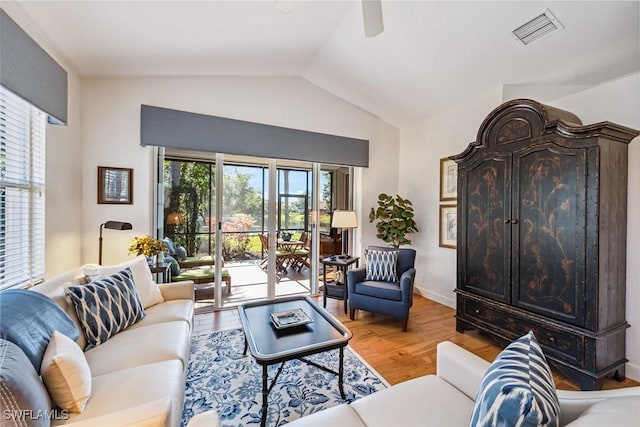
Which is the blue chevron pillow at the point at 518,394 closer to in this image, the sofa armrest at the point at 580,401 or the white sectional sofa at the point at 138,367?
the sofa armrest at the point at 580,401

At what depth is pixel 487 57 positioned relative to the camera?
8.88ft

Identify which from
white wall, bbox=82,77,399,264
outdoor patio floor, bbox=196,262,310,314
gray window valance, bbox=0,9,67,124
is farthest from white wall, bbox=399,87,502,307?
gray window valance, bbox=0,9,67,124

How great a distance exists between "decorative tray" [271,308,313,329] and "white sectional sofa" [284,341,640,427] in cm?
87

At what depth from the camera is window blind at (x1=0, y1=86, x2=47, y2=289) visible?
1938 millimetres

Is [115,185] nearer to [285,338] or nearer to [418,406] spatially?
[285,338]

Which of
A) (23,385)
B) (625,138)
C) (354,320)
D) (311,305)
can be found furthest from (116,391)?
(625,138)

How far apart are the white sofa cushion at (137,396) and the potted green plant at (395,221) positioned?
3.13 metres

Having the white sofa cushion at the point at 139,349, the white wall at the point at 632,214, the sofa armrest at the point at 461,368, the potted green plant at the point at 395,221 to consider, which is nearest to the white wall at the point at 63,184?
the white sofa cushion at the point at 139,349

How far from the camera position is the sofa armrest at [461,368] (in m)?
1.31

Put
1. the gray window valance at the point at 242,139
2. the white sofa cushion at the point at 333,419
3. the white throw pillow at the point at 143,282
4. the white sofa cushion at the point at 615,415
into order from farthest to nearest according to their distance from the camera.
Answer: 1. the gray window valance at the point at 242,139
2. the white throw pillow at the point at 143,282
3. the white sofa cushion at the point at 333,419
4. the white sofa cushion at the point at 615,415

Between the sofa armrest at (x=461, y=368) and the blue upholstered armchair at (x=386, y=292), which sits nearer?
the sofa armrest at (x=461, y=368)

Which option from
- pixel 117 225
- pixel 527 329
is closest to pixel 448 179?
pixel 527 329

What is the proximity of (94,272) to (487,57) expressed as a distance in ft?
13.0

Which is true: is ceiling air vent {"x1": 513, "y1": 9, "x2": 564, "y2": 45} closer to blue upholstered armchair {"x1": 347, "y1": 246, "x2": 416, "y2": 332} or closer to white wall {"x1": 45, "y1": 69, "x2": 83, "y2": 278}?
blue upholstered armchair {"x1": 347, "y1": 246, "x2": 416, "y2": 332}
